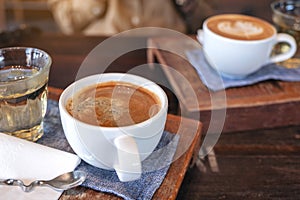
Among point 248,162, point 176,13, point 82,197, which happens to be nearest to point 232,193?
point 248,162

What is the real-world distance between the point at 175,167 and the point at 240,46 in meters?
0.32

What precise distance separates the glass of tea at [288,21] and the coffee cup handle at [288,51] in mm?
37

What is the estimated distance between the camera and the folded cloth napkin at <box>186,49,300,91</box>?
31.5 inches

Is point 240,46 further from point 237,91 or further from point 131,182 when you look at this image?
point 131,182

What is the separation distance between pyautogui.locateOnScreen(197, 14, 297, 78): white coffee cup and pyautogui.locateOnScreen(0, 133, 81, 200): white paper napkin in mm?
391

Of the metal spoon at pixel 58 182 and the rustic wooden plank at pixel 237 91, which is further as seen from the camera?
the rustic wooden plank at pixel 237 91

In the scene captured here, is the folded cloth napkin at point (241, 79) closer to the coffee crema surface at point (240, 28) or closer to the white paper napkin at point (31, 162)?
the coffee crema surface at point (240, 28)

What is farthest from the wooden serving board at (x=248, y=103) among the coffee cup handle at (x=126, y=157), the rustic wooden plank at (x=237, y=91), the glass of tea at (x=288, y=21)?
the coffee cup handle at (x=126, y=157)

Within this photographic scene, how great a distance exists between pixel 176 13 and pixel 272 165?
3.03 feet

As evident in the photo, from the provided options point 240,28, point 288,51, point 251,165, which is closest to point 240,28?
point 240,28

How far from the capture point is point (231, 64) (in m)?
0.80

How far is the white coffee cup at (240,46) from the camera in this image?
79cm

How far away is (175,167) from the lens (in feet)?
1.89

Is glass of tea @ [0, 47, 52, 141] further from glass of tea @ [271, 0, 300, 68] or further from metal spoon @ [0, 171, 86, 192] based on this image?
glass of tea @ [271, 0, 300, 68]
